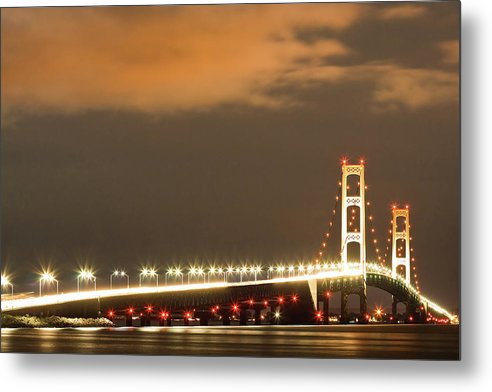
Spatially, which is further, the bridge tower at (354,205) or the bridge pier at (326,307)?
the bridge pier at (326,307)

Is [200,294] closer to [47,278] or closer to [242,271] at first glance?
[242,271]

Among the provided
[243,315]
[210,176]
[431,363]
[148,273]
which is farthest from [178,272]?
[431,363]

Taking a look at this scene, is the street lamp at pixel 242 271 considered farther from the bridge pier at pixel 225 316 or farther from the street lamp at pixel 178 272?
the street lamp at pixel 178 272

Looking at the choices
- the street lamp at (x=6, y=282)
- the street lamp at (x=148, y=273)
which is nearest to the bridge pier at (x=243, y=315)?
the street lamp at (x=148, y=273)

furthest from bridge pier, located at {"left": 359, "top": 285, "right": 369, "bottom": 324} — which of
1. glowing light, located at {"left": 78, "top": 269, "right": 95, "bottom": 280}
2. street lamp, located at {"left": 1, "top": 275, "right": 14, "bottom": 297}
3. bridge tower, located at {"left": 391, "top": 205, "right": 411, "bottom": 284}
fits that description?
street lamp, located at {"left": 1, "top": 275, "right": 14, "bottom": 297}

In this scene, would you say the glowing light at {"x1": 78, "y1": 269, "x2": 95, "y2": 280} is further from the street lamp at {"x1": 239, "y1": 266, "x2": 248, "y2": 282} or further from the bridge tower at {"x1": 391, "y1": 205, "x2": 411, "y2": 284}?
the bridge tower at {"x1": 391, "y1": 205, "x2": 411, "y2": 284}

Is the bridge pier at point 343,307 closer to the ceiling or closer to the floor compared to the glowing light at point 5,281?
closer to the floor
